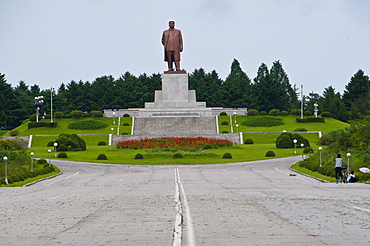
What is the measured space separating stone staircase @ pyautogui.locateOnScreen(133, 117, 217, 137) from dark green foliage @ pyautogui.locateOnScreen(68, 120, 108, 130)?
14.5 feet

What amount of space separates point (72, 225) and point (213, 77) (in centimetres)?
10500

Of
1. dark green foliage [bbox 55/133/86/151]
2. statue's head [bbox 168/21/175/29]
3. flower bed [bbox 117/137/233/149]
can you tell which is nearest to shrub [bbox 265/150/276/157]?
flower bed [bbox 117/137/233/149]

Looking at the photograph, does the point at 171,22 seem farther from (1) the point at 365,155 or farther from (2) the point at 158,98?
(1) the point at 365,155

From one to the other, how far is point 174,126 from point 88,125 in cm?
1149

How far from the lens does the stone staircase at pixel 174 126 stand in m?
64.5

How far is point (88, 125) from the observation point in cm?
7056

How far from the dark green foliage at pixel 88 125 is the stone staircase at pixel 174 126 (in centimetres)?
441

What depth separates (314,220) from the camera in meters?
10.0

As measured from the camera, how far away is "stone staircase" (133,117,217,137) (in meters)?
64.5

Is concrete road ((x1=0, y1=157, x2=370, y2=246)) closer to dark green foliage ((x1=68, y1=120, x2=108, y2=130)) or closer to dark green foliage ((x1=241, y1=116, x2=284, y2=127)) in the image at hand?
dark green foliage ((x1=68, y1=120, x2=108, y2=130))

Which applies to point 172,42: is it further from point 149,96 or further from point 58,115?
point 149,96

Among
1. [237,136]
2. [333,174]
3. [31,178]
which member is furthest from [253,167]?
[237,136]

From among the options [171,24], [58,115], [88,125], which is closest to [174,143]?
[88,125]

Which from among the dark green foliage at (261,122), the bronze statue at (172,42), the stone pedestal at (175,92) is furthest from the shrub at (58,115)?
the dark green foliage at (261,122)
